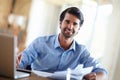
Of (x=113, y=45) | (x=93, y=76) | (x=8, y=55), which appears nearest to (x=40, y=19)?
(x=113, y=45)

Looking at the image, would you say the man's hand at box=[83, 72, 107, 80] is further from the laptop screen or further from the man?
the laptop screen

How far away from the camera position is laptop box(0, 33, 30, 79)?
1.21 m

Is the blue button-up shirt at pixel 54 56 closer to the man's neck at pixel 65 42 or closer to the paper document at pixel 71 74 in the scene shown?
the man's neck at pixel 65 42

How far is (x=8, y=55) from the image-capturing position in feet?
4.09

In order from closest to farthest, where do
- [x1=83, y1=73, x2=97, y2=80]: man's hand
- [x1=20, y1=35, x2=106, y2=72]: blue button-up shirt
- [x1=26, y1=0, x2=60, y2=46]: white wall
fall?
[x1=83, y1=73, x2=97, y2=80]: man's hand → [x1=20, y1=35, x2=106, y2=72]: blue button-up shirt → [x1=26, y1=0, x2=60, y2=46]: white wall

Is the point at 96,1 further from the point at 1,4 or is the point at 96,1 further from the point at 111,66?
the point at 1,4

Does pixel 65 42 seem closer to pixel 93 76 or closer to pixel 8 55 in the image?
pixel 93 76

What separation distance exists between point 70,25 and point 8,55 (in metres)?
0.81

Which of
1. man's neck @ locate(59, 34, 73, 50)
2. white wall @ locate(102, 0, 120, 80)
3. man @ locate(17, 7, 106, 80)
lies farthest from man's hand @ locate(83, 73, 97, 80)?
white wall @ locate(102, 0, 120, 80)

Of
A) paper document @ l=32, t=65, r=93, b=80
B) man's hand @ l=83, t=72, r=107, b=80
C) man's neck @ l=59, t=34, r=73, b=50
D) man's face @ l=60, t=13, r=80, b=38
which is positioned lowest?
man's hand @ l=83, t=72, r=107, b=80

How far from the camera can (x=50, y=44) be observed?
201cm

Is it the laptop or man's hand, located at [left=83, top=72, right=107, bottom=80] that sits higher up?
the laptop

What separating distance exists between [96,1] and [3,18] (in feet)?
10.0

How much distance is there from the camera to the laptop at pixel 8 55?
1.21 metres
